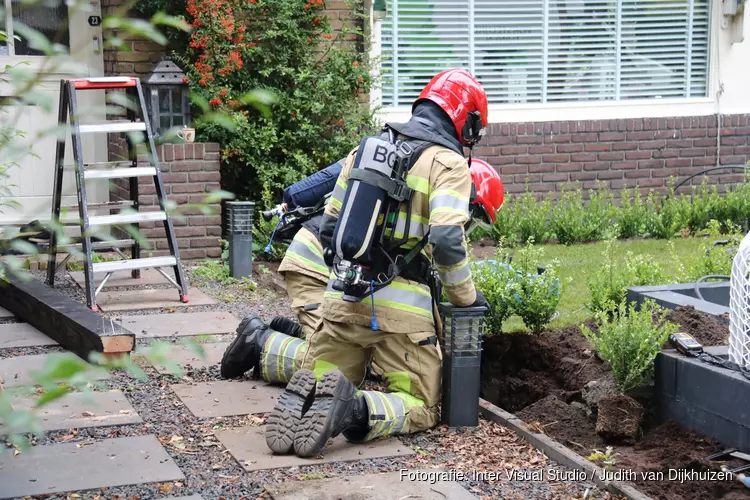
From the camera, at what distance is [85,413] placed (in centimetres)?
500

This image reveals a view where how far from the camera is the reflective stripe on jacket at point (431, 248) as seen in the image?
175 inches

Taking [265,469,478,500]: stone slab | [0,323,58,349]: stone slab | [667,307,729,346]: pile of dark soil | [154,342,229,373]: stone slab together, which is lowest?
[265,469,478,500]: stone slab

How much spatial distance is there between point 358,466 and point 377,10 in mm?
6825

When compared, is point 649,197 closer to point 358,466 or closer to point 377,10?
point 377,10

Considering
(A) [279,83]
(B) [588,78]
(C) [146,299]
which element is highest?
(B) [588,78]

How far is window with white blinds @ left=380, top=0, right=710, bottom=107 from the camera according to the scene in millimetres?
10992

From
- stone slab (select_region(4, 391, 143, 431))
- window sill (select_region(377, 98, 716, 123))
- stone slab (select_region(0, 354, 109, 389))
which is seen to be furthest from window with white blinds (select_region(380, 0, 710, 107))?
stone slab (select_region(4, 391, 143, 431))

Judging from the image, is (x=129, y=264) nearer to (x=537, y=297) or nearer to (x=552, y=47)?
(x=537, y=297)

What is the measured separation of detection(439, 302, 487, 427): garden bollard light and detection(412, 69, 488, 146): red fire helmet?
0.89 m

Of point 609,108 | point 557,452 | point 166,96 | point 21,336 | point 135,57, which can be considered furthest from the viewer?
point 609,108

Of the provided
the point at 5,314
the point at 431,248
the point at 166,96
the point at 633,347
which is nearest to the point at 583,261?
the point at 166,96

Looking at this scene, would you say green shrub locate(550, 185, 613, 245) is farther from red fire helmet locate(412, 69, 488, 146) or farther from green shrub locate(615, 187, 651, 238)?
red fire helmet locate(412, 69, 488, 146)

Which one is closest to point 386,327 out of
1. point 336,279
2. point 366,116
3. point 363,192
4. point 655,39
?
point 336,279

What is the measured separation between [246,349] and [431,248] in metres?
1.45
